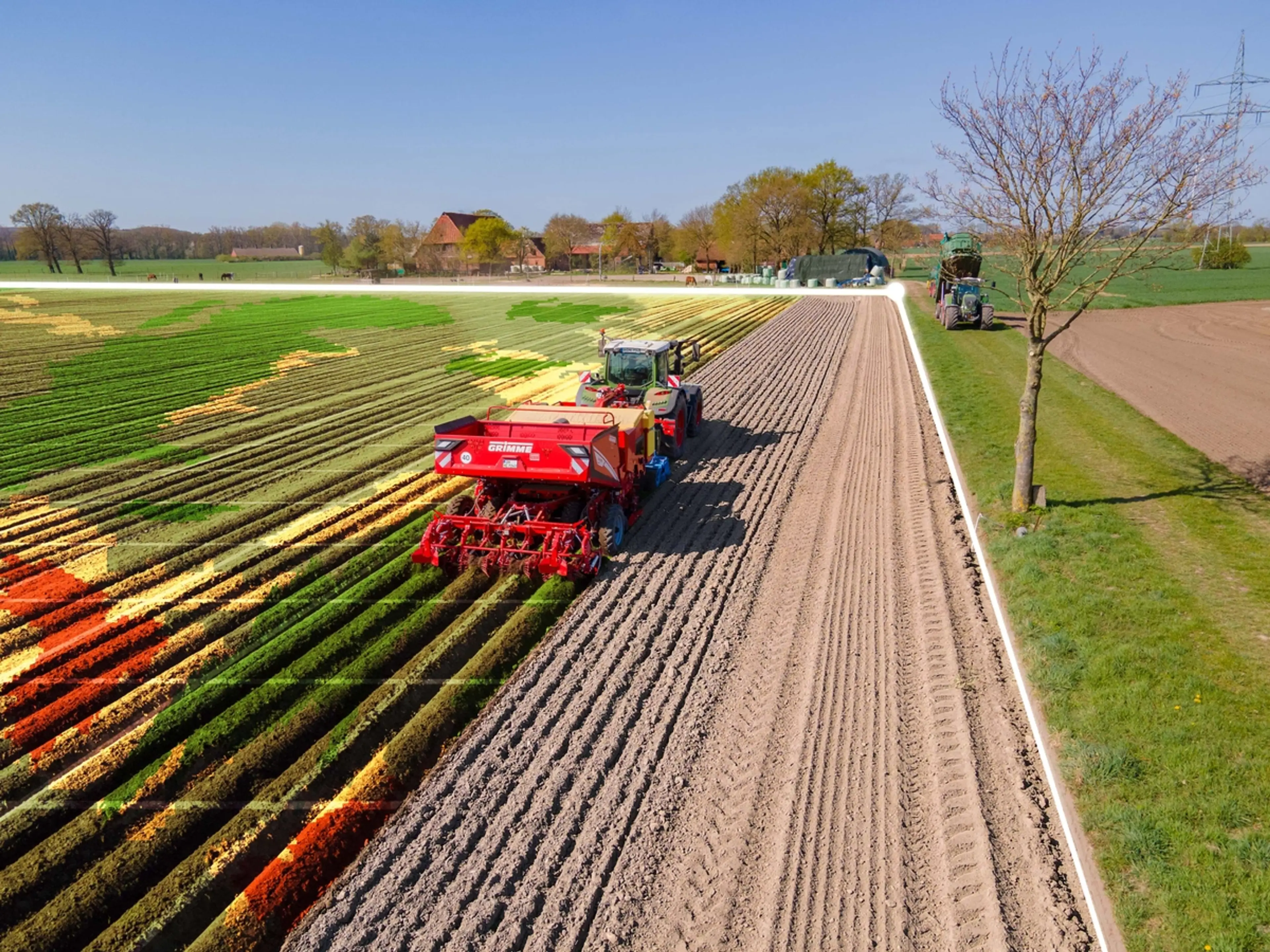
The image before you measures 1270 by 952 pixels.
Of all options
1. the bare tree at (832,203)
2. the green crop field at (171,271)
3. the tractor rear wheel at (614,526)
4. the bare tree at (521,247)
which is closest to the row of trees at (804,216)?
the bare tree at (832,203)

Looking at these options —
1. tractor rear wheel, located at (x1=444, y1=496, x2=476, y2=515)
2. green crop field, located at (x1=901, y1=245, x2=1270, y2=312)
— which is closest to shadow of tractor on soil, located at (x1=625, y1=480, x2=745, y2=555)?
tractor rear wheel, located at (x1=444, y1=496, x2=476, y2=515)

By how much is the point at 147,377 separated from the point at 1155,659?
23708mm

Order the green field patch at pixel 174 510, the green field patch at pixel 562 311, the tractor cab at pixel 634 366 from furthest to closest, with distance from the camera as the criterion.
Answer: the green field patch at pixel 562 311 < the tractor cab at pixel 634 366 < the green field patch at pixel 174 510

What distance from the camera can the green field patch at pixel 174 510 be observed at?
11.1 metres

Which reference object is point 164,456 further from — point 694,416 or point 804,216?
point 804,216

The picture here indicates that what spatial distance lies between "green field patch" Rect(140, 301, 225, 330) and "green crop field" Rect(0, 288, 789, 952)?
1402 cm

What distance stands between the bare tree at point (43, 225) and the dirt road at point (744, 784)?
72192mm

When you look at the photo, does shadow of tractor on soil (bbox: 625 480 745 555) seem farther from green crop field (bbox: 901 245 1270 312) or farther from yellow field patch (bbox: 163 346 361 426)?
yellow field patch (bbox: 163 346 361 426)

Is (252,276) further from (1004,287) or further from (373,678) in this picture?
(373,678)

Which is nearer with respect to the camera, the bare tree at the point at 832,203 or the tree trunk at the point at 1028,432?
the tree trunk at the point at 1028,432

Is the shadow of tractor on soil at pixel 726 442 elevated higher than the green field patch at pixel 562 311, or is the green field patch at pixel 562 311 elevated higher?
the green field patch at pixel 562 311

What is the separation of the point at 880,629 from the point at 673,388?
672 cm

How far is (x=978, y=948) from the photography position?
4.36 meters

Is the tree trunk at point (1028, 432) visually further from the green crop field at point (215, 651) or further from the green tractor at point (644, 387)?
the green crop field at point (215, 651)
